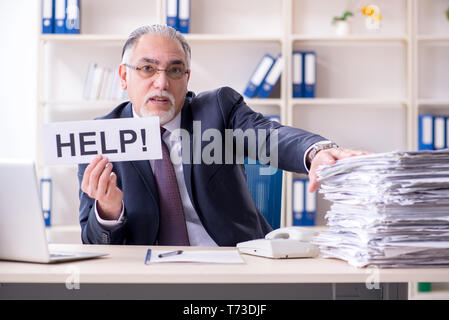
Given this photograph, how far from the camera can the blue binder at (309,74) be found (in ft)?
11.1

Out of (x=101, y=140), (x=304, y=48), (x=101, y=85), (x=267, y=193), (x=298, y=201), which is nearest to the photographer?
(x=101, y=140)

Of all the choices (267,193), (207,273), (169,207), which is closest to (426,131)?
(267,193)

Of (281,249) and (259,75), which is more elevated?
(259,75)

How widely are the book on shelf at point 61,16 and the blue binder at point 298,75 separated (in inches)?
54.3

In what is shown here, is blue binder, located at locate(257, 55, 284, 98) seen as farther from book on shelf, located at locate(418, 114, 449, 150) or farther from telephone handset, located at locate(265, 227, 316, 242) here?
telephone handset, located at locate(265, 227, 316, 242)

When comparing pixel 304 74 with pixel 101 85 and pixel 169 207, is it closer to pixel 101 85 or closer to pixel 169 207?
pixel 101 85

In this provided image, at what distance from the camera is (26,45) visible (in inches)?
143

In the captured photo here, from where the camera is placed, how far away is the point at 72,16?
3398 millimetres

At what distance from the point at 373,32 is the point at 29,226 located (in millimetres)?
3101

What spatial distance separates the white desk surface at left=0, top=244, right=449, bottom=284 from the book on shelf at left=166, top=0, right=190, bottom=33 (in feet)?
8.66

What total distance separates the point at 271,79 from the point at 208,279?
2.66 m

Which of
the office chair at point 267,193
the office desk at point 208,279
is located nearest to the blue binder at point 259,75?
the office chair at point 267,193
